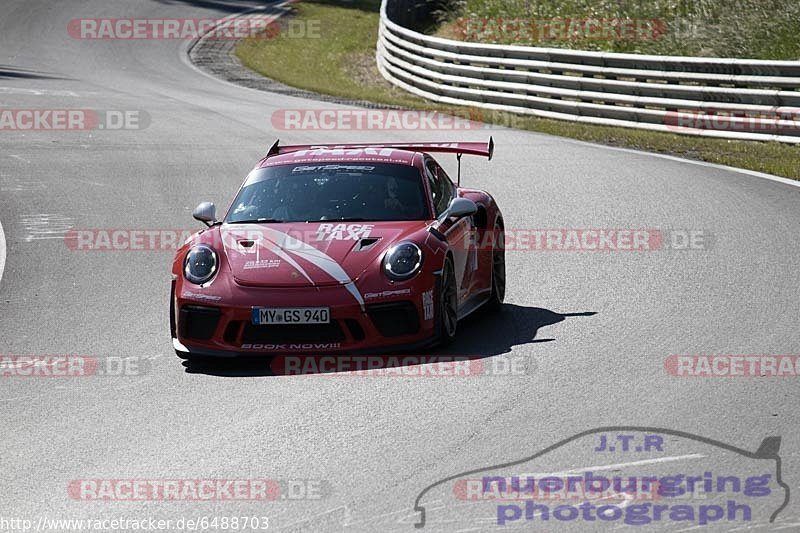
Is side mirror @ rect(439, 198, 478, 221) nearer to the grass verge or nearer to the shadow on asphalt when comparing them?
the shadow on asphalt

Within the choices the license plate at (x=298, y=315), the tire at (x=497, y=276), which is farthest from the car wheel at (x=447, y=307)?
the tire at (x=497, y=276)

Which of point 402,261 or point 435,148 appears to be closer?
point 402,261

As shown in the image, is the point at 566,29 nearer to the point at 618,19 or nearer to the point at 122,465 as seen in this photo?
the point at 618,19

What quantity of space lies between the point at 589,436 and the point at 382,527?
1474 millimetres

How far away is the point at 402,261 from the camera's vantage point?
8398mm

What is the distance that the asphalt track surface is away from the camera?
5.98 m

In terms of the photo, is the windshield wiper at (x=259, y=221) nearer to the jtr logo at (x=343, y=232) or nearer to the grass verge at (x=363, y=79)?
the jtr logo at (x=343, y=232)

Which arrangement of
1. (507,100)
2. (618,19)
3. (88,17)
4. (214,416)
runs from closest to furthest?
(214,416), (507,100), (618,19), (88,17)

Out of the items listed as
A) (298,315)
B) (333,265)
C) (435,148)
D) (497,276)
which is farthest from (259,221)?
(497,276)

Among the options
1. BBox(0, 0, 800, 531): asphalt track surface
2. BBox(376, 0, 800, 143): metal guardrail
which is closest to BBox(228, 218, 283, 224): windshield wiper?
BBox(0, 0, 800, 531): asphalt track surface

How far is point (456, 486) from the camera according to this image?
5.70m

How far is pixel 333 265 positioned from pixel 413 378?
1.02 m

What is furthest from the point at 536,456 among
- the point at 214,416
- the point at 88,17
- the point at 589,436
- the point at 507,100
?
the point at 88,17

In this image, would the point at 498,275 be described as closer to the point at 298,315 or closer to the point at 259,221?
the point at 259,221
